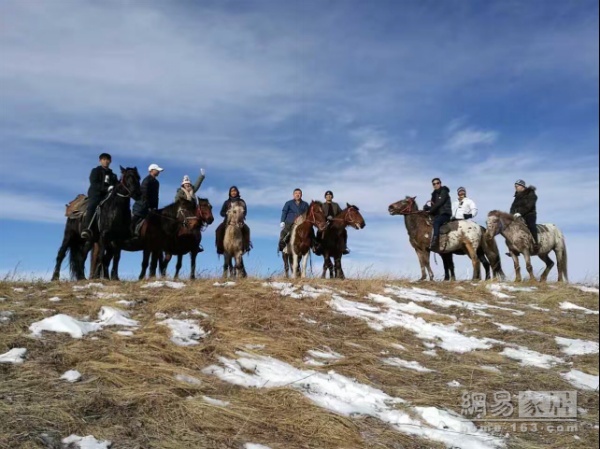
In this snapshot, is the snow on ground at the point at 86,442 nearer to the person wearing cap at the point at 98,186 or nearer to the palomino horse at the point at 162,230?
the person wearing cap at the point at 98,186

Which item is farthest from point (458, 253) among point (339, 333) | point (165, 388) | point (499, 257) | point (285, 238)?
point (165, 388)

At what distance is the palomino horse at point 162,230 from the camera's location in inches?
535

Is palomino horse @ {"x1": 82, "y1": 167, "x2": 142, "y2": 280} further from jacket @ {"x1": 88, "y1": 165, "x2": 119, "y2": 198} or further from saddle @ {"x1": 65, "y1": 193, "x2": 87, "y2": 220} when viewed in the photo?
saddle @ {"x1": 65, "y1": 193, "x2": 87, "y2": 220}

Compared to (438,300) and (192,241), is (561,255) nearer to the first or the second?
(438,300)

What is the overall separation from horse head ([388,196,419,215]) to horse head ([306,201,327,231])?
3661 millimetres

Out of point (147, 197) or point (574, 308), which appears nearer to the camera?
point (574, 308)

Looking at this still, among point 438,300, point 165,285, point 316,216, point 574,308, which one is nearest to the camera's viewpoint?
point 165,285

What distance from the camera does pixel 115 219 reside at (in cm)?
1230

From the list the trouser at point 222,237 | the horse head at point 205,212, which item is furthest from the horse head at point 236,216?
the horse head at point 205,212

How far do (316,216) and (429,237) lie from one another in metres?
4.63

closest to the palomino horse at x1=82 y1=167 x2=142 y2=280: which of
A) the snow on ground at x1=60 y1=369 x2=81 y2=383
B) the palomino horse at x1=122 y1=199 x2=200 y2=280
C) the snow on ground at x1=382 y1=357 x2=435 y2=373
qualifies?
the palomino horse at x1=122 y1=199 x2=200 y2=280

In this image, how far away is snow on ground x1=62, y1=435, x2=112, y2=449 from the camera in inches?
152

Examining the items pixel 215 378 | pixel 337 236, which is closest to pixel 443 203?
pixel 337 236

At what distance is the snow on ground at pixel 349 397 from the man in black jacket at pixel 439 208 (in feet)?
39.8
